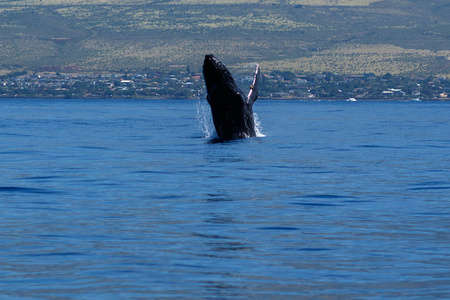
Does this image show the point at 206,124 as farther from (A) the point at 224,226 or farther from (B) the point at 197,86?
(B) the point at 197,86

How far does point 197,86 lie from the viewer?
178250 mm

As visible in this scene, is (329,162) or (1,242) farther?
(329,162)

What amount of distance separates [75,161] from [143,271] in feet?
43.8

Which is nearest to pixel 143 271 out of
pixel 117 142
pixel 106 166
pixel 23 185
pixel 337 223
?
pixel 337 223

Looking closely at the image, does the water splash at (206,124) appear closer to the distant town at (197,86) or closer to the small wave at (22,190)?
the small wave at (22,190)

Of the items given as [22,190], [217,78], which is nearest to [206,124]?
[217,78]

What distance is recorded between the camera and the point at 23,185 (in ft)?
55.8

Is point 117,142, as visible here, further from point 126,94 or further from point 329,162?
point 126,94

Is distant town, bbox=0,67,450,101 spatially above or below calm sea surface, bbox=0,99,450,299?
below

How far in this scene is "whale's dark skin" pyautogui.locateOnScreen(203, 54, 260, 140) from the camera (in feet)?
83.0

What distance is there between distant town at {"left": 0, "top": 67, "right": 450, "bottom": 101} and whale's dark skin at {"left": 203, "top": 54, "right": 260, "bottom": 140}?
136649 mm

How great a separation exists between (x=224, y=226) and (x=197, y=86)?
166698 mm

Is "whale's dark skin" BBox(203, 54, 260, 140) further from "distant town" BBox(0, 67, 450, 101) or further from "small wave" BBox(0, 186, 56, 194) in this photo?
"distant town" BBox(0, 67, 450, 101)

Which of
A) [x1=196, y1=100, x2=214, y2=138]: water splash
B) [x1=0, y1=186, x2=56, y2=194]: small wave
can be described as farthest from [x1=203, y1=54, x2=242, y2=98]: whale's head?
[x1=0, y1=186, x2=56, y2=194]: small wave
